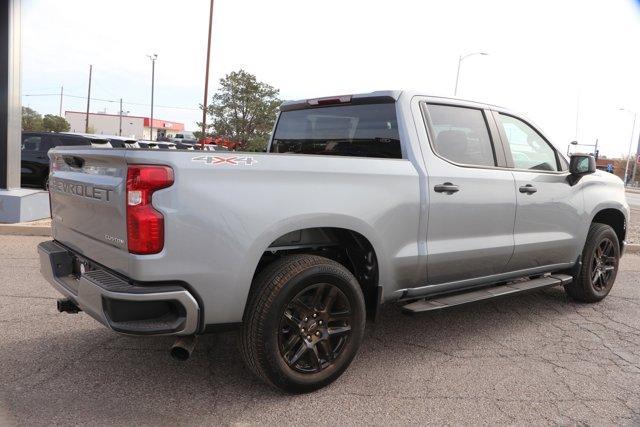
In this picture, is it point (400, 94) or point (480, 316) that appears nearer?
point (400, 94)

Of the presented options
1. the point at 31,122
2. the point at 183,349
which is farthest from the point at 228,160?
the point at 31,122

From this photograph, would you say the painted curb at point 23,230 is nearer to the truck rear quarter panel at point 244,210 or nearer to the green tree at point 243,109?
the truck rear quarter panel at point 244,210

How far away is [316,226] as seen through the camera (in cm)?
317

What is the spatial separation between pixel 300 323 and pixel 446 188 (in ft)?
4.70

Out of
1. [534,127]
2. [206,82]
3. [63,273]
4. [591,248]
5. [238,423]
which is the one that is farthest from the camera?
[206,82]

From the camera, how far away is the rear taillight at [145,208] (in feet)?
8.69

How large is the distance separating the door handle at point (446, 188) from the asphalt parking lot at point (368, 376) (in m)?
1.23

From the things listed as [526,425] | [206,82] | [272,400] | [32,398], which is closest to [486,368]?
[526,425]

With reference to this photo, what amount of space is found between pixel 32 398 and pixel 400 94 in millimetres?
3042

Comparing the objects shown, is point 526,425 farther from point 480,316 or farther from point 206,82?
point 206,82

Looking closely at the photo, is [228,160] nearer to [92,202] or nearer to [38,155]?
[92,202]

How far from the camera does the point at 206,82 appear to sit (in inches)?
920

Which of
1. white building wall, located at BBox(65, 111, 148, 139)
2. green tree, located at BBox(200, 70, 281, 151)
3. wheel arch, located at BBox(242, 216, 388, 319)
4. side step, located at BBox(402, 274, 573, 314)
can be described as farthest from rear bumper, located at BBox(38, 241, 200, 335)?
white building wall, located at BBox(65, 111, 148, 139)

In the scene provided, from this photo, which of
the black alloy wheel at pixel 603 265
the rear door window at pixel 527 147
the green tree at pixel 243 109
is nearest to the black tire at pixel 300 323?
the rear door window at pixel 527 147
